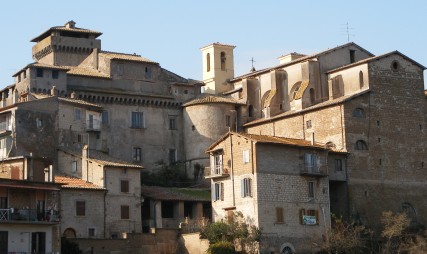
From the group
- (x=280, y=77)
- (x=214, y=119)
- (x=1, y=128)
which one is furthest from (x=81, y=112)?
(x=280, y=77)

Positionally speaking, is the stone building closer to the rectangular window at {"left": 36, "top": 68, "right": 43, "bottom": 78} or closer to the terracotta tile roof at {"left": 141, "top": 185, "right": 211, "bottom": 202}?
the terracotta tile roof at {"left": 141, "top": 185, "right": 211, "bottom": 202}

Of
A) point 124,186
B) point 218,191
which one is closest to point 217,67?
point 218,191

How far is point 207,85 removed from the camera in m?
90.9

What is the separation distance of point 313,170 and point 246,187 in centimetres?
514

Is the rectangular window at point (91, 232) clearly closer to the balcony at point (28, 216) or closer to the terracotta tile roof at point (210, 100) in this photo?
the balcony at point (28, 216)

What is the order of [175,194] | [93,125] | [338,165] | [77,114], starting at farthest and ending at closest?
1. [93,125]
2. [77,114]
3. [175,194]
4. [338,165]

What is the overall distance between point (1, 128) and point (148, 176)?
12.6 meters

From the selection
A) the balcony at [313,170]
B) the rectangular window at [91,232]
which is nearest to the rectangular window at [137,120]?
the rectangular window at [91,232]

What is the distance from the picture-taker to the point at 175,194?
234ft

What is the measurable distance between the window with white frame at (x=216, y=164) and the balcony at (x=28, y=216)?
16.6 metres

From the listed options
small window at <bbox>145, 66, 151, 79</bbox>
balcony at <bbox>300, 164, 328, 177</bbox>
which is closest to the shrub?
balcony at <bbox>300, 164, 328, 177</bbox>

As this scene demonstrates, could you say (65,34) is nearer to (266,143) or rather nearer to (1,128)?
(1,128)

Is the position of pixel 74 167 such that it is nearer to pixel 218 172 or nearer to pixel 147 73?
pixel 218 172

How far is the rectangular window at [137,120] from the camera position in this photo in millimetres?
78938
